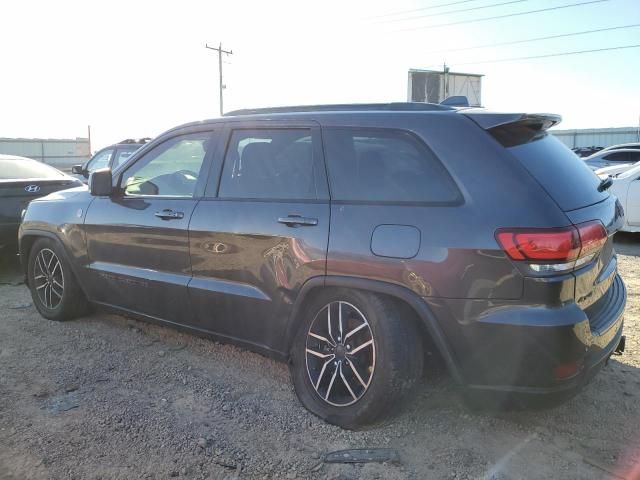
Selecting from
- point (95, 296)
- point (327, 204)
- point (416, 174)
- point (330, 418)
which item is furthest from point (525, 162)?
point (95, 296)

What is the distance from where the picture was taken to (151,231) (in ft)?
13.2

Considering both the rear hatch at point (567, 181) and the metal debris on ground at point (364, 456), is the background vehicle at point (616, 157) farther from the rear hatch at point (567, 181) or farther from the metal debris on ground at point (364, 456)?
the metal debris on ground at point (364, 456)

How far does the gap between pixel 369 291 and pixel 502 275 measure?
0.72 meters

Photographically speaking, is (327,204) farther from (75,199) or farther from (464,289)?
(75,199)

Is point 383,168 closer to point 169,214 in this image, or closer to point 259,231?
point 259,231

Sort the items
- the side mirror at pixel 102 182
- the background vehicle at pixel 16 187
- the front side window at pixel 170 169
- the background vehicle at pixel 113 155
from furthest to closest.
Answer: the background vehicle at pixel 113 155 → the background vehicle at pixel 16 187 → the side mirror at pixel 102 182 → the front side window at pixel 170 169

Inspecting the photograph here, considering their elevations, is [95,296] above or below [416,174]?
below

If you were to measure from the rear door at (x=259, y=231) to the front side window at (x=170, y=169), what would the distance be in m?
0.26

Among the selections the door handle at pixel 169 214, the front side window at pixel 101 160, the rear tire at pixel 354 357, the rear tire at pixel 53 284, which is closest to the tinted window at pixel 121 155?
the front side window at pixel 101 160

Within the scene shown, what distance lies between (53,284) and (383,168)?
3.39 meters

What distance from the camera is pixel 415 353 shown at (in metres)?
2.96

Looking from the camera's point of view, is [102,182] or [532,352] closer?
[532,352]

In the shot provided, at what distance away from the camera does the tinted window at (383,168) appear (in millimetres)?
2920

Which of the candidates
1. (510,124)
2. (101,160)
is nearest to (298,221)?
(510,124)
